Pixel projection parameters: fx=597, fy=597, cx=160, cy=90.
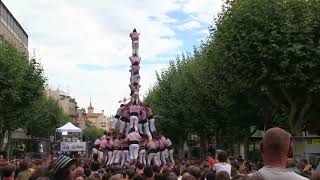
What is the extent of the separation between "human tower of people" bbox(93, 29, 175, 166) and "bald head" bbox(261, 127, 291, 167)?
20209 millimetres

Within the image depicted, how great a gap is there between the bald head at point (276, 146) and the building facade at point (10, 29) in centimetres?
6162

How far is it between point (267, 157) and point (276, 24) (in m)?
21.3

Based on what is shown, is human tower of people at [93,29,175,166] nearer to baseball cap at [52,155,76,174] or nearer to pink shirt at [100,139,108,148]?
pink shirt at [100,139,108,148]

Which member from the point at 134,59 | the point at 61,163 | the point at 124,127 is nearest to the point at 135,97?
the point at 124,127

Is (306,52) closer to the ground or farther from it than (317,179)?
farther from it

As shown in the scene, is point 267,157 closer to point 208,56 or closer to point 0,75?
point 208,56

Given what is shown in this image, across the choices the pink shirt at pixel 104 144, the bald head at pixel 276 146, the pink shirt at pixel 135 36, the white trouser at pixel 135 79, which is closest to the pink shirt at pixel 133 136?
the pink shirt at pixel 104 144

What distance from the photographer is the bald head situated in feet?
16.5

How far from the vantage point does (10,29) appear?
7825cm

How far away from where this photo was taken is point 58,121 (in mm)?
82250

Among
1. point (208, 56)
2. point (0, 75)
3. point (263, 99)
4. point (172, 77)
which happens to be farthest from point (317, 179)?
point (172, 77)

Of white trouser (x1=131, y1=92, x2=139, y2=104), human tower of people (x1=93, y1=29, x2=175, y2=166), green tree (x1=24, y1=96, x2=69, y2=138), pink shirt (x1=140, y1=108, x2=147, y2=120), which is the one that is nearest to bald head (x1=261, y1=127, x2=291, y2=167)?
human tower of people (x1=93, y1=29, x2=175, y2=166)

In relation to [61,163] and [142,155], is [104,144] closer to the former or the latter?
[142,155]

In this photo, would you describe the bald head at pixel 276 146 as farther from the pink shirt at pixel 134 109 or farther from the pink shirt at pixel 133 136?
the pink shirt at pixel 134 109
